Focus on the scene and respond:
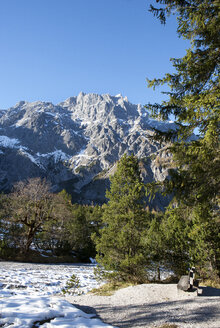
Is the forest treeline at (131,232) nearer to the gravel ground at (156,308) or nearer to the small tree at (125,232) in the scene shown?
the small tree at (125,232)

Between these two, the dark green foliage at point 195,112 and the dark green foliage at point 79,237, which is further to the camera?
the dark green foliage at point 79,237

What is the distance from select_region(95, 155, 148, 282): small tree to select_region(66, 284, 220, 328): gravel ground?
2.60m

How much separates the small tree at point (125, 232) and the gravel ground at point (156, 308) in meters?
2.60

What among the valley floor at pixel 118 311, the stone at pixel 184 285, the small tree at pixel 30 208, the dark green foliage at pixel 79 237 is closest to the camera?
the valley floor at pixel 118 311

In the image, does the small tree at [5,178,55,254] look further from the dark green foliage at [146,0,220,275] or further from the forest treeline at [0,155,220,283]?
the dark green foliage at [146,0,220,275]

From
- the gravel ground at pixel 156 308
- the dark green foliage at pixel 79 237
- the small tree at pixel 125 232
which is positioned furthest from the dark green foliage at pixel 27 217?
the gravel ground at pixel 156 308

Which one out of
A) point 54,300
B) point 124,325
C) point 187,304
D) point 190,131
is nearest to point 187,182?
point 190,131

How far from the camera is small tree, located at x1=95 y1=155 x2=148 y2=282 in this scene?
11617 mm

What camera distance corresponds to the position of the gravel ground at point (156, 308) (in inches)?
215

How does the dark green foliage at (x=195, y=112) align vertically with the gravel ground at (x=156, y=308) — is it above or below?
above

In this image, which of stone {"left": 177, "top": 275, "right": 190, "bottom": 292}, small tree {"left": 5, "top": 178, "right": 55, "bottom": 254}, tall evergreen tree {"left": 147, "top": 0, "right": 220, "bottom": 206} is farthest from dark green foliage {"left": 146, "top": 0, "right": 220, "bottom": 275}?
small tree {"left": 5, "top": 178, "right": 55, "bottom": 254}

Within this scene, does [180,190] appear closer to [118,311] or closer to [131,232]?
[118,311]

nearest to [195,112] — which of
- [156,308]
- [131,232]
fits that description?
[156,308]

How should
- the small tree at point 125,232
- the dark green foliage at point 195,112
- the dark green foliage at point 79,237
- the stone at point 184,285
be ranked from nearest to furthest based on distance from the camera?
the dark green foliage at point 195,112
the stone at point 184,285
the small tree at point 125,232
the dark green foliage at point 79,237
